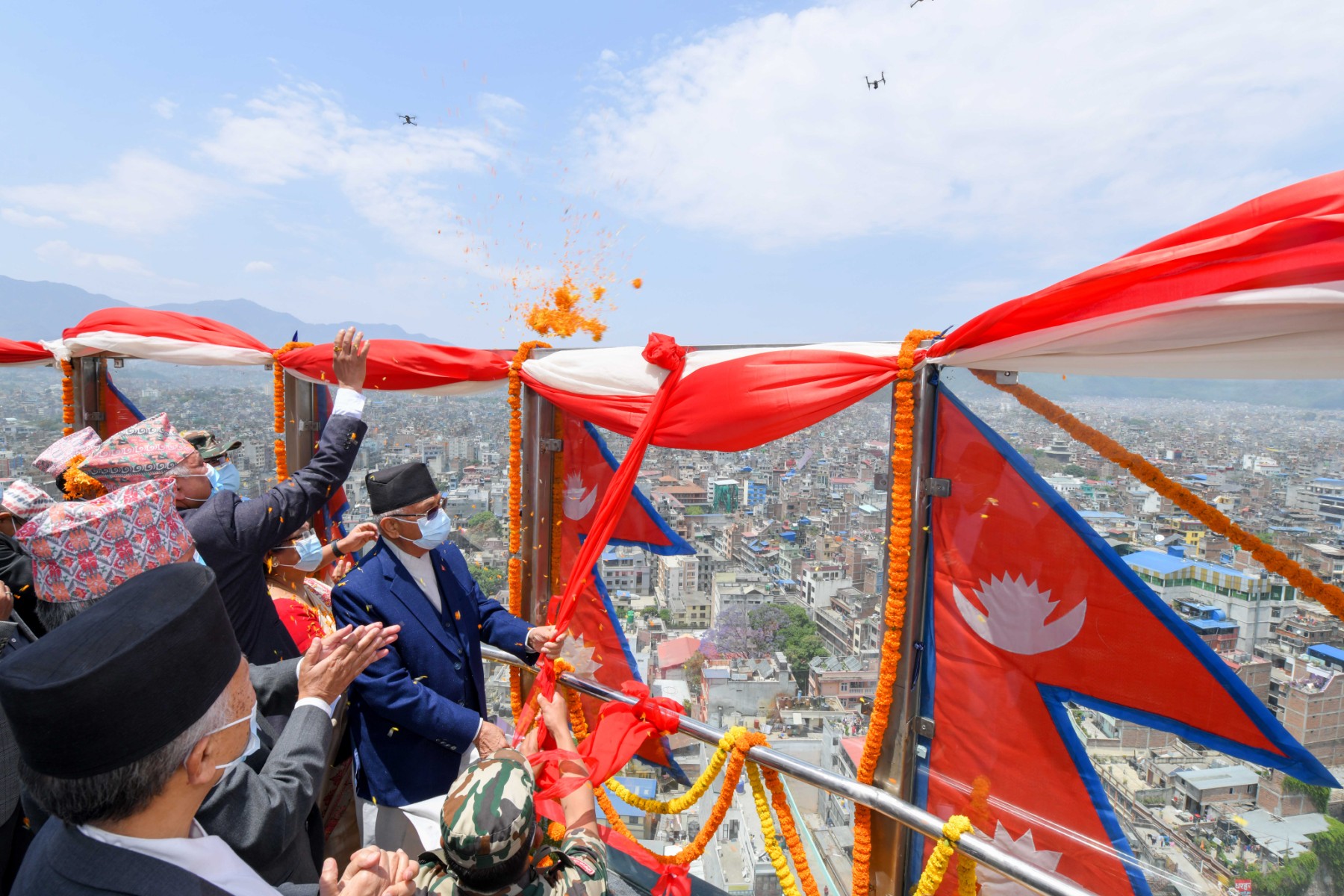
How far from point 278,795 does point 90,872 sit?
507 mm

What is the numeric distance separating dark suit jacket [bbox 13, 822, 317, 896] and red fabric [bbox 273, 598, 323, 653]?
2435 millimetres

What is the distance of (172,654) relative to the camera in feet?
3.89

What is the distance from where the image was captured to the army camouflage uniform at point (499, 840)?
4.80 ft

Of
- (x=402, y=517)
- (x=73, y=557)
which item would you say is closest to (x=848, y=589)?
(x=402, y=517)

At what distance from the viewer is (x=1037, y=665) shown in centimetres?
216

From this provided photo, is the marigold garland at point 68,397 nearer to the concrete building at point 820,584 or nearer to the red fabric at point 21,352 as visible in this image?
the red fabric at point 21,352

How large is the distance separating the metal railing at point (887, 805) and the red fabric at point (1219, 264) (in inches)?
58.5

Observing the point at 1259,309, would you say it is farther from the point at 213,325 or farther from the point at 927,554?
the point at 213,325

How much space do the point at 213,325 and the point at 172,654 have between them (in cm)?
478

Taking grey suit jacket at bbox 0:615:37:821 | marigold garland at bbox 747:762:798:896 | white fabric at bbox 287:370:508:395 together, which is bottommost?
marigold garland at bbox 747:762:798:896

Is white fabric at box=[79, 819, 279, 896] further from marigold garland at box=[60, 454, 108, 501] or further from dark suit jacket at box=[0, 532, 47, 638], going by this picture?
marigold garland at box=[60, 454, 108, 501]

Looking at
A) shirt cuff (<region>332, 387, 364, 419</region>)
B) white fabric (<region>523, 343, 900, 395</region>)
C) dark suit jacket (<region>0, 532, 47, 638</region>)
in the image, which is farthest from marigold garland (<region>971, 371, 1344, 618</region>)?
dark suit jacket (<region>0, 532, 47, 638</region>)

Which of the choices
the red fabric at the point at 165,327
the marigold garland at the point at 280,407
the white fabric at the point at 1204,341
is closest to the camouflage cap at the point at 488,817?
the white fabric at the point at 1204,341

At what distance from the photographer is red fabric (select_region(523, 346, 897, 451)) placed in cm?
236
